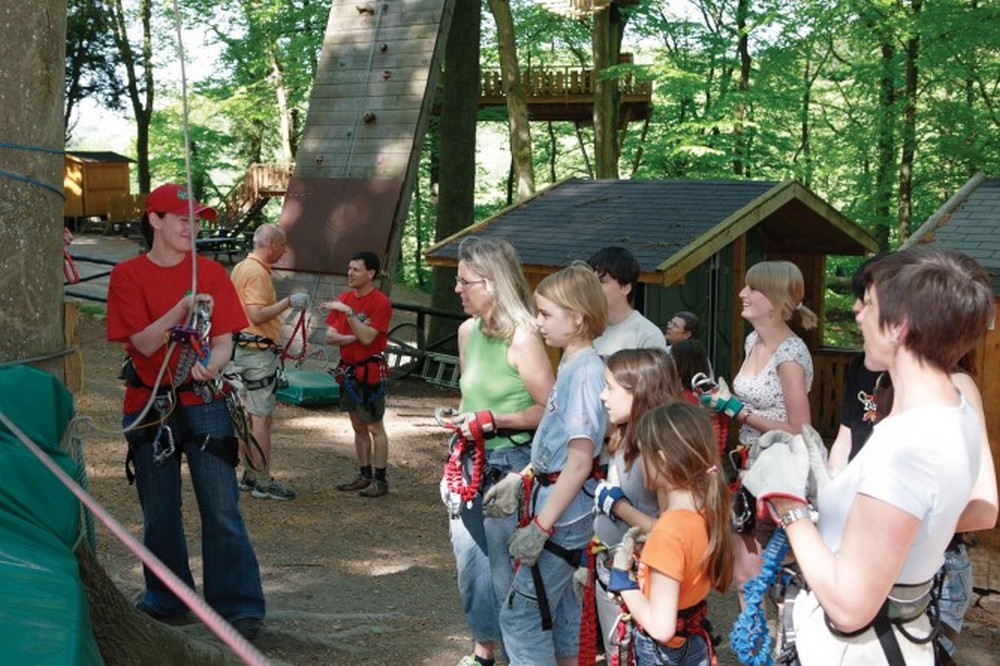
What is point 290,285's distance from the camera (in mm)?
13469

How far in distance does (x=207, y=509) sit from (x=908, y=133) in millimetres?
19322

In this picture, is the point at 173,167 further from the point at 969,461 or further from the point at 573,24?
the point at 969,461

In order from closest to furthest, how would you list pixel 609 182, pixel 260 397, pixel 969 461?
pixel 969 461
pixel 260 397
pixel 609 182

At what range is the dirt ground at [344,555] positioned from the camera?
5.57 meters

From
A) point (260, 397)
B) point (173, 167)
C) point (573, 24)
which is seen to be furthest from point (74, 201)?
point (260, 397)

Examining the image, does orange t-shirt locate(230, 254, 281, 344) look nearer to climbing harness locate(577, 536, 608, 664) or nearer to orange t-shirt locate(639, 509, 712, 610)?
climbing harness locate(577, 536, 608, 664)

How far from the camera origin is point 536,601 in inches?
169

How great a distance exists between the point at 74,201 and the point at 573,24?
14.6 metres

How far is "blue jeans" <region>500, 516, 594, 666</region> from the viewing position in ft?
14.1

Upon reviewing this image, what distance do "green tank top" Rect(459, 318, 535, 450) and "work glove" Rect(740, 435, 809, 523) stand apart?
2.00 m

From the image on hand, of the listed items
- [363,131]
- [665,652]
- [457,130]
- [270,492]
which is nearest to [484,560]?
[665,652]

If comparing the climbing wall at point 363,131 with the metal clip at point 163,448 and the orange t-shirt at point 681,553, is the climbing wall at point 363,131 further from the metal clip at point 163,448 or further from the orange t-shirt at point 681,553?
the orange t-shirt at point 681,553

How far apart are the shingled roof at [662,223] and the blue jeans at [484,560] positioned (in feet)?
15.2

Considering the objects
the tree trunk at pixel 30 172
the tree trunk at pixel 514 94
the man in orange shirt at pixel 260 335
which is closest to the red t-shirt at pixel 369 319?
the man in orange shirt at pixel 260 335
